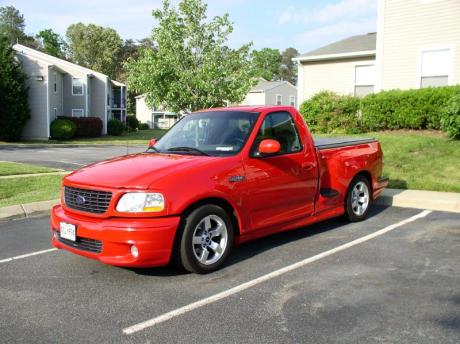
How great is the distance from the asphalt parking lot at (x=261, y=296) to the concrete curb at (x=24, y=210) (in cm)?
193

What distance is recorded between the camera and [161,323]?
388 cm

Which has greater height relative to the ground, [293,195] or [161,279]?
[293,195]

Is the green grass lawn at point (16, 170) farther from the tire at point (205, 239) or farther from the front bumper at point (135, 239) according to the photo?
the tire at point (205, 239)

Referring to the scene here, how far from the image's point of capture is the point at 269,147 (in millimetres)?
5414

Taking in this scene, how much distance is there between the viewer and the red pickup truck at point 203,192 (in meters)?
4.65

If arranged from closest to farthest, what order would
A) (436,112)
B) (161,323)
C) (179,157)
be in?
(161,323) < (179,157) < (436,112)

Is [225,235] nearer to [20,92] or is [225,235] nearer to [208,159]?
[208,159]

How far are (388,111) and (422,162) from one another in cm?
482

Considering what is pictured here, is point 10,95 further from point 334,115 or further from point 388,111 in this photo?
point 388,111

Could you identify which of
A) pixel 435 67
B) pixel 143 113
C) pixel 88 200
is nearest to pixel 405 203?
pixel 88 200

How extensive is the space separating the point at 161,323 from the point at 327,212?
3.47m

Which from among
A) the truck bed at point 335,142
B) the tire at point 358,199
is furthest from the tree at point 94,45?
the tire at point 358,199

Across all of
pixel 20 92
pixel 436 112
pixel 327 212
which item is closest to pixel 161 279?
pixel 327 212

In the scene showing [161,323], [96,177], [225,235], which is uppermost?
[96,177]
